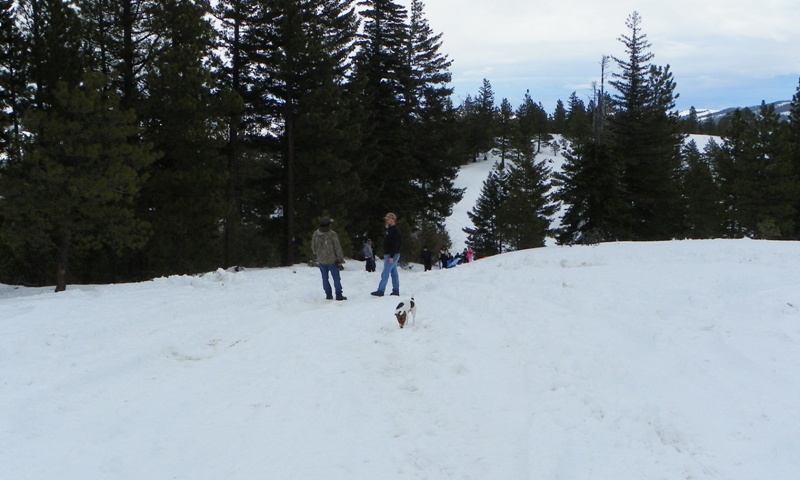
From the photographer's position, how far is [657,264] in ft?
47.7

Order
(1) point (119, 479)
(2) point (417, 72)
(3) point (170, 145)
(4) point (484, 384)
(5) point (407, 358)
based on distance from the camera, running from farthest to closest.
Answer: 1. (2) point (417, 72)
2. (3) point (170, 145)
3. (5) point (407, 358)
4. (4) point (484, 384)
5. (1) point (119, 479)

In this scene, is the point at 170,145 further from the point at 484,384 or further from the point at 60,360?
the point at 484,384

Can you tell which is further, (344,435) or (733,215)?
(733,215)

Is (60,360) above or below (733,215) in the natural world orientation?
below

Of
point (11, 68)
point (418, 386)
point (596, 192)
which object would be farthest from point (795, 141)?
point (11, 68)

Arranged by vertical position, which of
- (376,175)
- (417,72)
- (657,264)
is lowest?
(657,264)

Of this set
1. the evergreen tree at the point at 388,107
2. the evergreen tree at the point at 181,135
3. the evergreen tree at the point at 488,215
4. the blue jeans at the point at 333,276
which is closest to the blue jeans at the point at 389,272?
the blue jeans at the point at 333,276

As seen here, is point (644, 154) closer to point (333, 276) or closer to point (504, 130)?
point (333, 276)

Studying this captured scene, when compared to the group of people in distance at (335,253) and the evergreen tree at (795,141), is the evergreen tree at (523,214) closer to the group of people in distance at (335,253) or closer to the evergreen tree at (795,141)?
the evergreen tree at (795,141)

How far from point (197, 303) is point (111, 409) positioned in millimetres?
5491

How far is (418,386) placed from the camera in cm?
736

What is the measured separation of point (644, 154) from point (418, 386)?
35.8 meters

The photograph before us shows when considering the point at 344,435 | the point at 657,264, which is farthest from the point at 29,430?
the point at 657,264

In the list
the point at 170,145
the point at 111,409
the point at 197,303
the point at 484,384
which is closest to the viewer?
the point at 111,409
